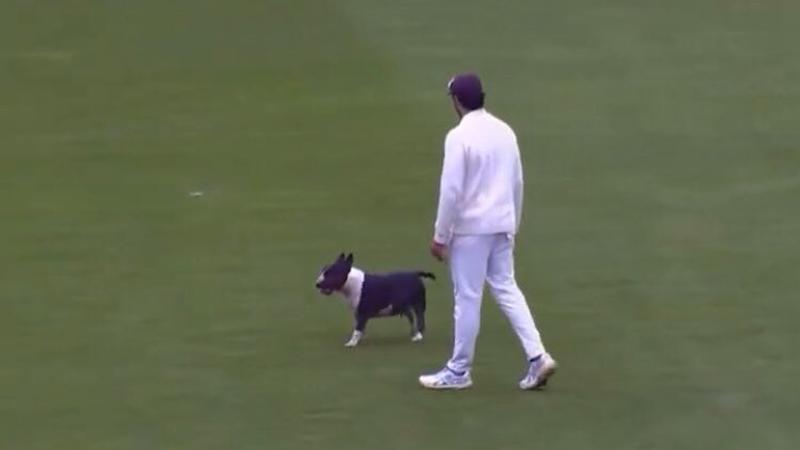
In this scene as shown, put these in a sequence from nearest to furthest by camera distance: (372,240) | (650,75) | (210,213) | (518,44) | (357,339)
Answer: (357,339) < (372,240) < (210,213) < (650,75) < (518,44)

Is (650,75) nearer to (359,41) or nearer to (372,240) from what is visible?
(359,41)

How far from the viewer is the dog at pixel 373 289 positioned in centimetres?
1173

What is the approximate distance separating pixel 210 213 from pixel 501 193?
19.4ft

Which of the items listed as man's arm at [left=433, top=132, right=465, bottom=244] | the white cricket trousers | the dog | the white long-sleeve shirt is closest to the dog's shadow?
the dog

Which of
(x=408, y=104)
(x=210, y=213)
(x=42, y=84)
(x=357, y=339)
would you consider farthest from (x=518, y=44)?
(x=357, y=339)

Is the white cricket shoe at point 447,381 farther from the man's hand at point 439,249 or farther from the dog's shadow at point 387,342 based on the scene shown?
the dog's shadow at point 387,342

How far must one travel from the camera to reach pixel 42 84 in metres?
21.7

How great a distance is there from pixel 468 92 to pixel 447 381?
1864 mm

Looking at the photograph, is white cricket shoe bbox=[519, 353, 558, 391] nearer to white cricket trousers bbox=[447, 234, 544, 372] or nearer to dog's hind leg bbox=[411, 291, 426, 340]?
white cricket trousers bbox=[447, 234, 544, 372]

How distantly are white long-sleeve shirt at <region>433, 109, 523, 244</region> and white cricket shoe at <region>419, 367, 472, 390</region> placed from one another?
0.97 meters

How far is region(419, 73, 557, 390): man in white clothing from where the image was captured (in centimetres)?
1046

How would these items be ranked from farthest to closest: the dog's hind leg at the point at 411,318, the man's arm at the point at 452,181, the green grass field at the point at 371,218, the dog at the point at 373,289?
the dog's hind leg at the point at 411,318 → the dog at the point at 373,289 → the green grass field at the point at 371,218 → the man's arm at the point at 452,181

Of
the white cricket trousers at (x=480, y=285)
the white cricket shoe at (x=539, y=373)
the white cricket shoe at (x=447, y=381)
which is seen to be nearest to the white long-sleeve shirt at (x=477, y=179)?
the white cricket trousers at (x=480, y=285)

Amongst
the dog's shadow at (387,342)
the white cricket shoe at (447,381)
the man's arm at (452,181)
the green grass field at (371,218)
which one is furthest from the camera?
the dog's shadow at (387,342)
